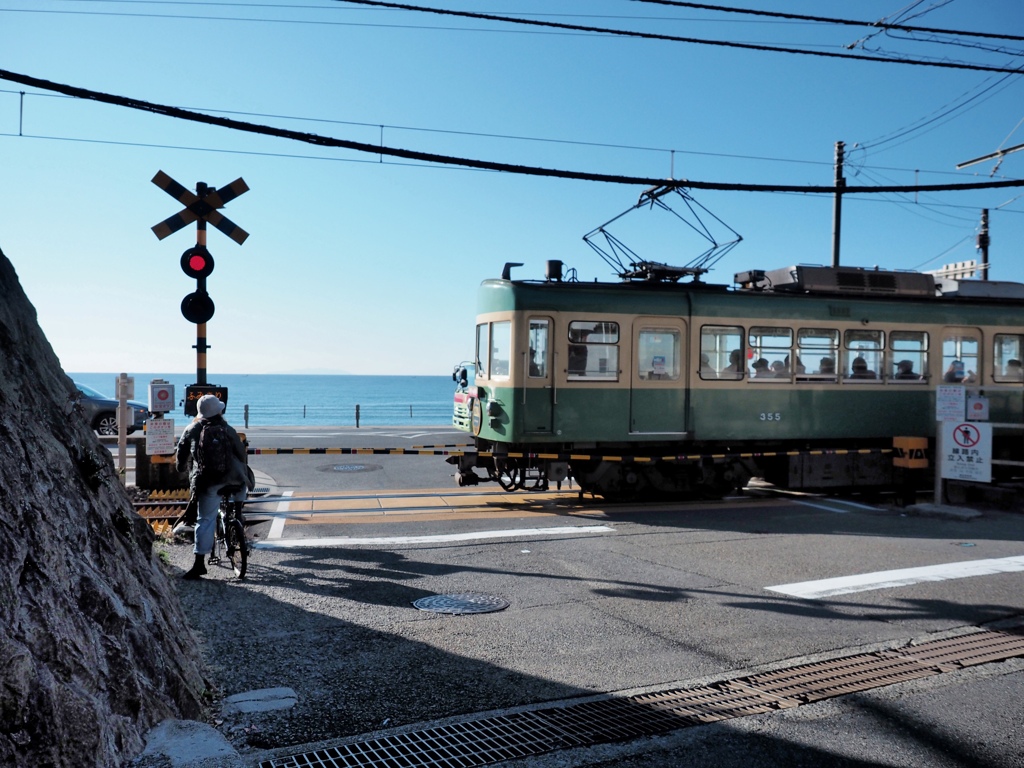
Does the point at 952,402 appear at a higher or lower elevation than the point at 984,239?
lower

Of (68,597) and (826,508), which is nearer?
(68,597)

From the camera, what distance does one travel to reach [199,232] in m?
10.6

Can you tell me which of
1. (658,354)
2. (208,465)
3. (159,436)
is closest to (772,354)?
(658,354)

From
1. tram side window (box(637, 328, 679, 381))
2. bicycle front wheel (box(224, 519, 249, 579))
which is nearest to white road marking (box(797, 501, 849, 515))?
tram side window (box(637, 328, 679, 381))

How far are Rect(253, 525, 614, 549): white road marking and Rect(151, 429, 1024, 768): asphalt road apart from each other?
0.04 metres

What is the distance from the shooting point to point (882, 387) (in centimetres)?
1482

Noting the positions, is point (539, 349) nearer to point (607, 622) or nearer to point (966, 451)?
point (607, 622)

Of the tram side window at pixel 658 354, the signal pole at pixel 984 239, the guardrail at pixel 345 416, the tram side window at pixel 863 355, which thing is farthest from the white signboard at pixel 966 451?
the guardrail at pixel 345 416

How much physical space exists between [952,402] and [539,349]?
6829 millimetres

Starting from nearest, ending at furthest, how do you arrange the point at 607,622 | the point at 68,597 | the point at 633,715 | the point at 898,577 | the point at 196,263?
the point at 68,597
the point at 633,715
the point at 607,622
the point at 898,577
the point at 196,263

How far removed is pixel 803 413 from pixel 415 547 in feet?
25.8

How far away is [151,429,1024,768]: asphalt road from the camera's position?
4.63m

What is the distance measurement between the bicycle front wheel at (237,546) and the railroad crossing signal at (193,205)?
4370 mm

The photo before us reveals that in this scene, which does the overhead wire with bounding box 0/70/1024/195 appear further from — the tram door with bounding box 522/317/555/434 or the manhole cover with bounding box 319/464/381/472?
the manhole cover with bounding box 319/464/381/472
